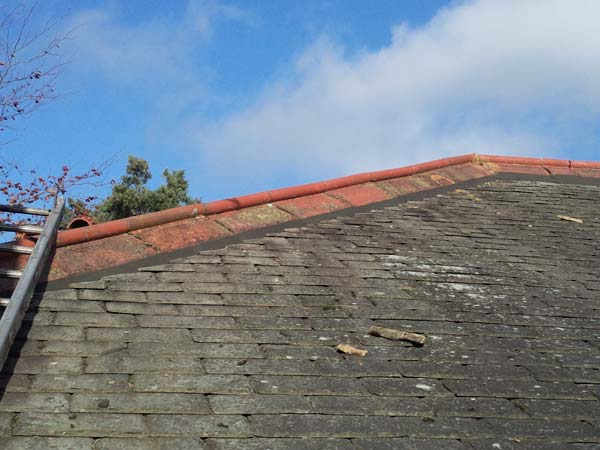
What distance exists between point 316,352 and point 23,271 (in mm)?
1630

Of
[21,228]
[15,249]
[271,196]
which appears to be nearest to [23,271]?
[15,249]

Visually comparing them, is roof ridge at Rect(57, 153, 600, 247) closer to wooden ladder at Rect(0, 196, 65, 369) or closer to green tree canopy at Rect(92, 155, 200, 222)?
wooden ladder at Rect(0, 196, 65, 369)

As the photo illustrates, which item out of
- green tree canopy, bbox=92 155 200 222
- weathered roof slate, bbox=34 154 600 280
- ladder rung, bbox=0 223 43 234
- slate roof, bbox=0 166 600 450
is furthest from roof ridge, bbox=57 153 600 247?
green tree canopy, bbox=92 155 200 222

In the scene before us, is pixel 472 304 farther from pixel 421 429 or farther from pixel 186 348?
pixel 186 348

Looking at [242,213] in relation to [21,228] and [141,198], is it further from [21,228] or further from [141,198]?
[141,198]

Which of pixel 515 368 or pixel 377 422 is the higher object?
pixel 515 368

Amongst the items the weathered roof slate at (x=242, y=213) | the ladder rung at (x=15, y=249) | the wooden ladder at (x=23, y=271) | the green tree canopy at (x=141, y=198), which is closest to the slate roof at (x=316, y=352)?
the wooden ladder at (x=23, y=271)

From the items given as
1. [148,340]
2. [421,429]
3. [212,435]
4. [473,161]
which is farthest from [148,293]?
[473,161]

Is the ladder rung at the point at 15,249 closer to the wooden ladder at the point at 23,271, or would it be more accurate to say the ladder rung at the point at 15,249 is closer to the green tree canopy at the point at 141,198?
the wooden ladder at the point at 23,271

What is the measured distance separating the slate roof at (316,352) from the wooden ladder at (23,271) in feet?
0.40

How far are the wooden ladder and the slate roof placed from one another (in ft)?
0.40

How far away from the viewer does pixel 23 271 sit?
3541 mm

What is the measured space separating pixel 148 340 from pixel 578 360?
7.56ft

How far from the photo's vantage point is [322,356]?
329 cm
